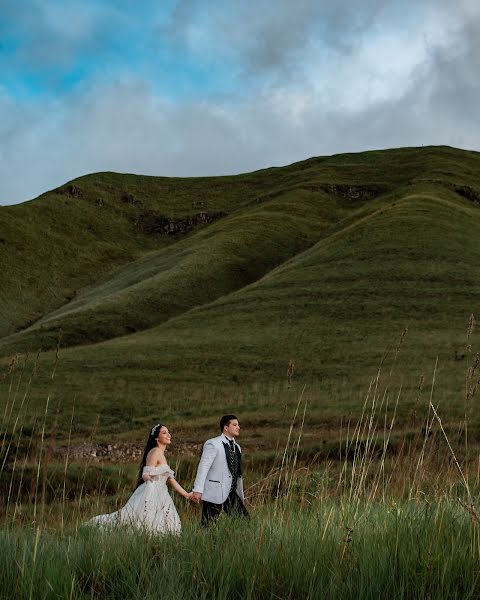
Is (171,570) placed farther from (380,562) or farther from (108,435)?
(108,435)

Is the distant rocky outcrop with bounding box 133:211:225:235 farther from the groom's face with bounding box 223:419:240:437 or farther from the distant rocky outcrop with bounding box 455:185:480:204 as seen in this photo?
the groom's face with bounding box 223:419:240:437

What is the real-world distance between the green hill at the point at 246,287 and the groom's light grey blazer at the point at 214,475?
2294 mm

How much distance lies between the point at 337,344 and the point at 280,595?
40.8m

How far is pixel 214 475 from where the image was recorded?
9.03m

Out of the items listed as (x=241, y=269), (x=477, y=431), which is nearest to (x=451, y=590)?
(x=477, y=431)

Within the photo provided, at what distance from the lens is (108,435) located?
88.8 feet

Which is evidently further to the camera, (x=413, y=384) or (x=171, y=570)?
(x=413, y=384)

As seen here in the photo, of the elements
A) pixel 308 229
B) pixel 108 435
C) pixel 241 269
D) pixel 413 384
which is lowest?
pixel 108 435

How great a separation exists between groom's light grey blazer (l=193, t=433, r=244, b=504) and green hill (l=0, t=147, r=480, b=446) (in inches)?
90.3

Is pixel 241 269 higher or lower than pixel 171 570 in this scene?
higher

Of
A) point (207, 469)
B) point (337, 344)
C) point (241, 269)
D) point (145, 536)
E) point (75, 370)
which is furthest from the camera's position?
point (241, 269)

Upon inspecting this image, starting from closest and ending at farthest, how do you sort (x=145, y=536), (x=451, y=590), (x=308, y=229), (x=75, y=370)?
1. (x=451, y=590)
2. (x=145, y=536)
3. (x=75, y=370)
4. (x=308, y=229)

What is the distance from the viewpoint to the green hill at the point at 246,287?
36344mm

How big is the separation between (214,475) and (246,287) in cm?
5593
